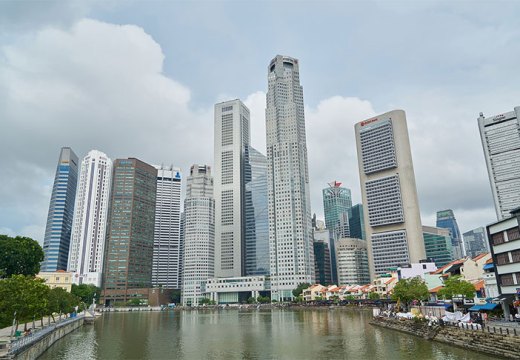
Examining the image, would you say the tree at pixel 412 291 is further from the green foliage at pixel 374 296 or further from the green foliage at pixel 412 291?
the green foliage at pixel 374 296

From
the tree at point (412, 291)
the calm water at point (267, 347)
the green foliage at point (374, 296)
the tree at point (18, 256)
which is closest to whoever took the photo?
the calm water at point (267, 347)

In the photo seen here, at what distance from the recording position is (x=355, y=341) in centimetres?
6072

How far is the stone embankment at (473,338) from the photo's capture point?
42250 millimetres

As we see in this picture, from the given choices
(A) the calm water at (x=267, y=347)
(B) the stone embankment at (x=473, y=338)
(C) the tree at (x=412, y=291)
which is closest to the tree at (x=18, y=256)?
(A) the calm water at (x=267, y=347)

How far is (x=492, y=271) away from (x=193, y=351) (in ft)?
190

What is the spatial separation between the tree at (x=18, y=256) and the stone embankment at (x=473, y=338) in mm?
95918

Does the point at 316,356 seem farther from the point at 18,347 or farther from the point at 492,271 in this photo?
the point at 492,271

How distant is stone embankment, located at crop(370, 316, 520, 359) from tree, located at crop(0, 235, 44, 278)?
315 feet

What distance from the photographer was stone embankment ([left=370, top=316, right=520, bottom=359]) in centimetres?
4225

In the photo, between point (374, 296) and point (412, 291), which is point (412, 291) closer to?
point (412, 291)

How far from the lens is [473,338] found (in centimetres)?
4941

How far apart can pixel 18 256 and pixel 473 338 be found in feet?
347

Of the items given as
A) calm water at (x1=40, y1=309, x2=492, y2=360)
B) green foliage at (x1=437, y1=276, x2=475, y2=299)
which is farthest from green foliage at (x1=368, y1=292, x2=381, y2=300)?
calm water at (x1=40, y1=309, x2=492, y2=360)

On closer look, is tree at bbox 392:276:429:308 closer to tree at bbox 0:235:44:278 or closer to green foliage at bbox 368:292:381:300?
green foliage at bbox 368:292:381:300
